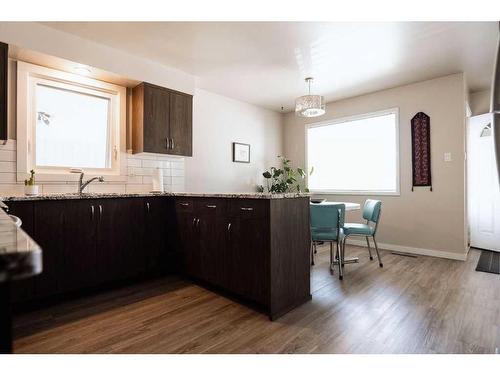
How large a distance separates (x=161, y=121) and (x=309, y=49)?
6.27ft

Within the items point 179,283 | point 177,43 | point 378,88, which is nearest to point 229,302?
point 179,283

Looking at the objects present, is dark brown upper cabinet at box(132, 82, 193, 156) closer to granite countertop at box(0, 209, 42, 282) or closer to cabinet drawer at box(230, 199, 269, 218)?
cabinet drawer at box(230, 199, 269, 218)

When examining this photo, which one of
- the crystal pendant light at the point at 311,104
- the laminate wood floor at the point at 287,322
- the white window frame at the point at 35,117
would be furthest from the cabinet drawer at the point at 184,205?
the crystal pendant light at the point at 311,104

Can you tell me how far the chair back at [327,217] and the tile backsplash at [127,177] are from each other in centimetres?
196

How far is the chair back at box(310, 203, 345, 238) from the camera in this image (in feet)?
9.79

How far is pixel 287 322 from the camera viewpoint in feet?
6.61

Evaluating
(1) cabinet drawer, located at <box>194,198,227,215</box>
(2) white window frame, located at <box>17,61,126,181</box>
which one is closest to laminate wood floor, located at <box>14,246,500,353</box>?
(1) cabinet drawer, located at <box>194,198,227,215</box>

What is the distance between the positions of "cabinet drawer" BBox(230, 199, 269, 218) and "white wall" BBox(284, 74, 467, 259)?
3.09m

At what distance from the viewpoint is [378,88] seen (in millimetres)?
4359

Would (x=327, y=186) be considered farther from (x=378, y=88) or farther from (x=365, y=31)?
(x=365, y=31)

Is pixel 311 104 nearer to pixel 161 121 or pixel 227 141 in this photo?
pixel 227 141

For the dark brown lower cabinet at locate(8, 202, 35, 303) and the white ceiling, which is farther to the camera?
the white ceiling

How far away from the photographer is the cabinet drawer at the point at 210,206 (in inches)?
97.2
